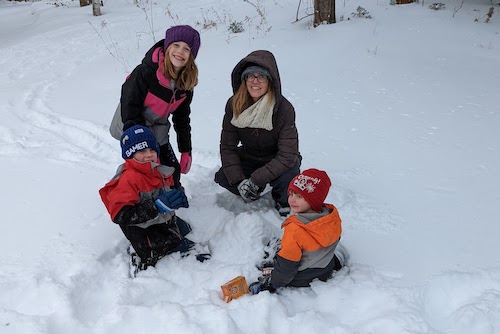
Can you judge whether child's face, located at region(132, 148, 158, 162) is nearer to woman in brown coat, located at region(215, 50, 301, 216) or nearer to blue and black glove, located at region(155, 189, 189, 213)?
blue and black glove, located at region(155, 189, 189, 213)

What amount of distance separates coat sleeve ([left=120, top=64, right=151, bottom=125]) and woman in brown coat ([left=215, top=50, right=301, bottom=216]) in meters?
0.68

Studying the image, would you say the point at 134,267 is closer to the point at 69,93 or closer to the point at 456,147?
the point at 456,147

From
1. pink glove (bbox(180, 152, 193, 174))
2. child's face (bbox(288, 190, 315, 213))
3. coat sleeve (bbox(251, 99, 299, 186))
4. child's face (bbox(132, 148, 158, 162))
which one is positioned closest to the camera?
child's face (bbox(288, 190, 315, 213))

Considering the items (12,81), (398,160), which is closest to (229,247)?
(398,160)

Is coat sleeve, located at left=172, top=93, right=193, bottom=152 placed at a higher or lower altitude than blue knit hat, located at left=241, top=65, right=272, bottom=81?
lower

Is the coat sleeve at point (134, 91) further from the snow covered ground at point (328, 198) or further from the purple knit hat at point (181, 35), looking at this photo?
the snow covered ground at point (328, 198)

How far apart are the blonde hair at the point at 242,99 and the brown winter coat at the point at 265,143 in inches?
1.9

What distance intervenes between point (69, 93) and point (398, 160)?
15.3ft

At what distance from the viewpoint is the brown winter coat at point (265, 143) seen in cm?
321

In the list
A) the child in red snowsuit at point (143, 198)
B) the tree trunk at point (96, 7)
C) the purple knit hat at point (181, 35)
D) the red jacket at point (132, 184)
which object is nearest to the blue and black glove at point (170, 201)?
the child in red snowsuit at point (143, 198)

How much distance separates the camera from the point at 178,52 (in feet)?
9.27

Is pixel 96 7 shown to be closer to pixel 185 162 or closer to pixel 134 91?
pixel 185 162

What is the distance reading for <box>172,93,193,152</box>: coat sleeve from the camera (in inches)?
132

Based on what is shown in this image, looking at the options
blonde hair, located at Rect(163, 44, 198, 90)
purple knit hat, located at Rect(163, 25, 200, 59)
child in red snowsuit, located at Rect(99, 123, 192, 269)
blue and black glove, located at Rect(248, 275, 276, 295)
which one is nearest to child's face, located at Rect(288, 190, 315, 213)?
blue and black glove, located at Rect(248, 275, 276, 295)
